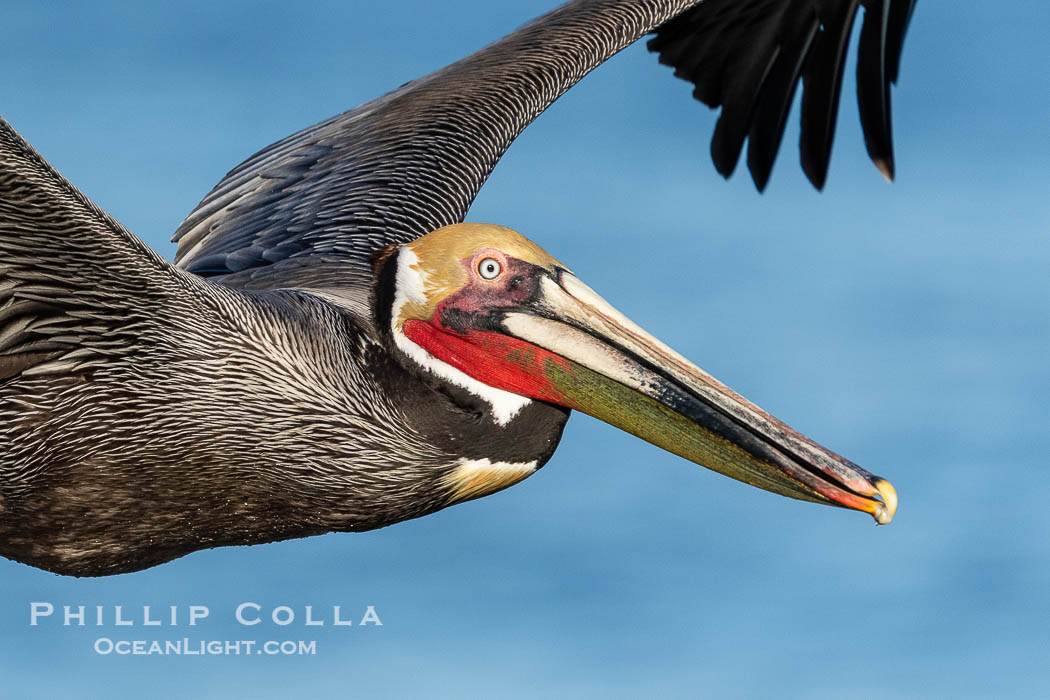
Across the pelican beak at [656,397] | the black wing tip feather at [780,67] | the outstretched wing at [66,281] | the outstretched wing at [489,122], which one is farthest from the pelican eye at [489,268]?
the black wing tip feather at [780,67]

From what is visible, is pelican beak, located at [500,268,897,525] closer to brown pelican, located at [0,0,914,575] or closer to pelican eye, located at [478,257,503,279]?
brown pelican, located at [0,0,914,575]

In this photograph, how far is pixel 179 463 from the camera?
8508 millimetres

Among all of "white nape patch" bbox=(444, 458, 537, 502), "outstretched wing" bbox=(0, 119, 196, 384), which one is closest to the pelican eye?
"white nape patch" bbox=(444, 458, 537, 502)

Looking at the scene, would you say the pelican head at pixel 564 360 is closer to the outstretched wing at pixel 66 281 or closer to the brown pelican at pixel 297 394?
the brown pelican at pixel 297 394

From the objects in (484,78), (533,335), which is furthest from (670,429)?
(484,78)

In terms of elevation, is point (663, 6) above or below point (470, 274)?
above

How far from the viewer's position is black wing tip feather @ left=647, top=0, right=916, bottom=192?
13.4 m

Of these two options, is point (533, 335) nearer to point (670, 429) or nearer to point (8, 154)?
point (670, 429)

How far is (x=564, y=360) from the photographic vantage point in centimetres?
833


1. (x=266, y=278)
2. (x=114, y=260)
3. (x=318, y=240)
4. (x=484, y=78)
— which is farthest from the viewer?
(x=484, y=78)

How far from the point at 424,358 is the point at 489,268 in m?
0.59

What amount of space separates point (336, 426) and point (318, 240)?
9.84 ft

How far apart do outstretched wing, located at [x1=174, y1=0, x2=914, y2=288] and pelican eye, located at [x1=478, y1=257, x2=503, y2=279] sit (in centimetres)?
215

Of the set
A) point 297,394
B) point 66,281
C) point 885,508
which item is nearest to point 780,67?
point 885,508
